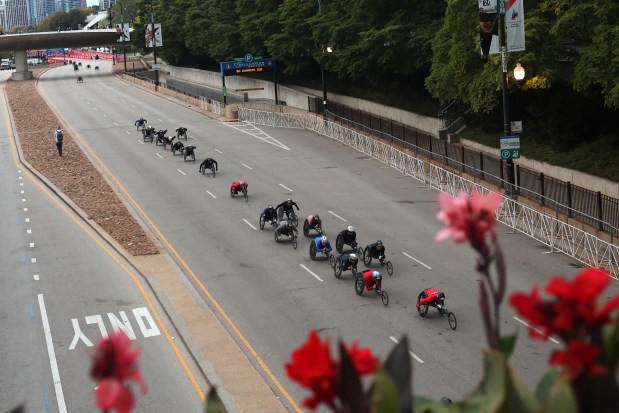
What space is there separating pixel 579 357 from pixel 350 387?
43.2 inches

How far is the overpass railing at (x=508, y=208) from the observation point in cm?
2694

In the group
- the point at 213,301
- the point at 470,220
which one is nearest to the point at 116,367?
the point at 470,220

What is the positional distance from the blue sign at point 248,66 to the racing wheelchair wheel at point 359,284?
142 feet

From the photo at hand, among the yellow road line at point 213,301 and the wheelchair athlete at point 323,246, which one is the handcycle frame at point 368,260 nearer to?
the wheelchair athlete at point 323,246

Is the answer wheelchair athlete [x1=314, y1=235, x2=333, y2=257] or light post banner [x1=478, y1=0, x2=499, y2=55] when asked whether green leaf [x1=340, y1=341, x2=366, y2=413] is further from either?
light post banner [x1=478, y1=0, x2=499, y2=55]

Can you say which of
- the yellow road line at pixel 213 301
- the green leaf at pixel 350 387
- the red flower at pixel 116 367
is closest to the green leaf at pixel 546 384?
the green leaf at pixel 350 387

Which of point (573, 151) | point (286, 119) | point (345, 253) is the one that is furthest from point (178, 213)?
point (286, 119)

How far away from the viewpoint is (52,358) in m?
20.7

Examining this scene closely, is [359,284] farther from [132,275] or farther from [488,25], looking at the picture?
[488,25]

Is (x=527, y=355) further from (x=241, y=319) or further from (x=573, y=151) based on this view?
(x=573, y=151)

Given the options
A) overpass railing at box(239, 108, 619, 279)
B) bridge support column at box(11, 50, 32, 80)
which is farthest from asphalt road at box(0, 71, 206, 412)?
bridge support column at box(11, 50, 32, 80)

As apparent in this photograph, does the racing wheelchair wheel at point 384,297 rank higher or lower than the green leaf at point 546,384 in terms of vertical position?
lower

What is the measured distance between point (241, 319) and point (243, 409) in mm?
5804

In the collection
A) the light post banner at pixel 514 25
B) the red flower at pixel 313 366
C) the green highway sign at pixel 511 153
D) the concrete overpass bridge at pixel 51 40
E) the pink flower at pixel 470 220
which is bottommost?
the green highway sign at pixel 511 153
